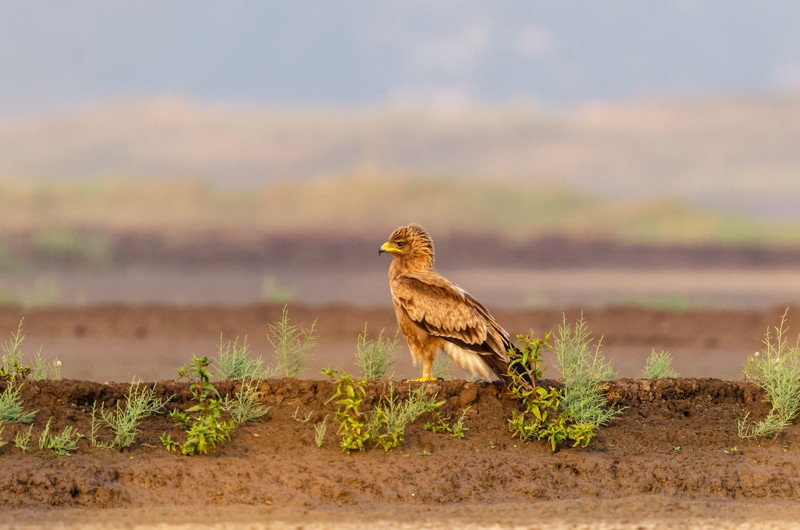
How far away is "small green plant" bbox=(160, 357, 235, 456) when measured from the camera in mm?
9879

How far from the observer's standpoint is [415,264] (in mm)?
11492

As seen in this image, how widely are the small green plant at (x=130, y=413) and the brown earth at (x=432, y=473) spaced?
0.11 metres

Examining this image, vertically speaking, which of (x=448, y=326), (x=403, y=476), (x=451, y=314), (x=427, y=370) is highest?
(x=451, y=314)

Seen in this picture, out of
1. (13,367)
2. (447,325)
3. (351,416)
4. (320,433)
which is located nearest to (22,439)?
(13,367)

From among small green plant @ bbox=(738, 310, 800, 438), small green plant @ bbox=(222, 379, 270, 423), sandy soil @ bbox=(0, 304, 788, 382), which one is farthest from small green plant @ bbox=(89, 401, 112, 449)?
sandy soil @ bbox=(0, 304, 788, 382)

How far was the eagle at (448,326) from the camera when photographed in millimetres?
10461

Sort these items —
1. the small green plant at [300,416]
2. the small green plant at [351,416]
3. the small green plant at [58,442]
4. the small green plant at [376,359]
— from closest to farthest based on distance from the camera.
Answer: the small green plant at [58,442]
the small green plant at [351,416]
the small green plant at [300,416]
the small green plant at [376,359]

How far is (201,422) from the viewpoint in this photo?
10117 mm

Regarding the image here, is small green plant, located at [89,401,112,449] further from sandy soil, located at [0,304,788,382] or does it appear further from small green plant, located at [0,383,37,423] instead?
sandy soil, located at [0,304,788,382]

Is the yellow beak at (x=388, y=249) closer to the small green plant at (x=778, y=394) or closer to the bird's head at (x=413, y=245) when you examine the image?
the bird's head at (x=413, y=245)

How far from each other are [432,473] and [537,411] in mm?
1229

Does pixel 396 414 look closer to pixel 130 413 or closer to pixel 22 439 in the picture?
pixel 130 413

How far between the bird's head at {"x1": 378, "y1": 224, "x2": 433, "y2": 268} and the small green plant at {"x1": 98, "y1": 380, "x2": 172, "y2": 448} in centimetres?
263

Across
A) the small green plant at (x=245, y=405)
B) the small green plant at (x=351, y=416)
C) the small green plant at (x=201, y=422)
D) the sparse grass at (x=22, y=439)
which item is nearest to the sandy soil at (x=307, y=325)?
the small green plant at (x=245, y=405)
